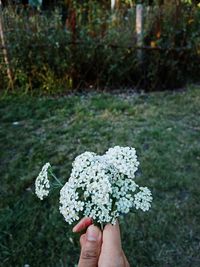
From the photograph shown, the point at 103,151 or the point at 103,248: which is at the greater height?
the point at 103,248

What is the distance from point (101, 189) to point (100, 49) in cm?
458

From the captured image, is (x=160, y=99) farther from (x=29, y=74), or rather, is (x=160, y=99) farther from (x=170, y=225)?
(x=170, y=225)

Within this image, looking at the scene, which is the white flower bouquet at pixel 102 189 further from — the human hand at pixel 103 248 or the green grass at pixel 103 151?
the green grass at pixel 103 151

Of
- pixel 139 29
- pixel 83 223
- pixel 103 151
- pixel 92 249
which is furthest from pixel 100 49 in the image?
pixel 92 249

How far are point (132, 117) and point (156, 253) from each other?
2142 millimetres

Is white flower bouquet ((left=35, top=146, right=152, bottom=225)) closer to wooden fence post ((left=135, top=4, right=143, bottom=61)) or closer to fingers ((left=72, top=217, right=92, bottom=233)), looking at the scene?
fingers ((left=72, top=217, right=92, bottom=233))

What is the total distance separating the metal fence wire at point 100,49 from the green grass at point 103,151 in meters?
0.45

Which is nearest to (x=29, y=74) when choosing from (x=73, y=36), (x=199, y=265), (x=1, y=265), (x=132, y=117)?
(x=73, y=36)

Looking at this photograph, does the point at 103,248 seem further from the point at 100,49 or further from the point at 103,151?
the point at 100,49

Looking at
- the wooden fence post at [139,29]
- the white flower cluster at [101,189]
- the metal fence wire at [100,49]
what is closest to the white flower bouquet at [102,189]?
the white flower cluster at [101,189]

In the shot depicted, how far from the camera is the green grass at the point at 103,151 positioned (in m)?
2.55

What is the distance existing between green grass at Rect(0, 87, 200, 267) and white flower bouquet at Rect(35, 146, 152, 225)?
1513 millimetres

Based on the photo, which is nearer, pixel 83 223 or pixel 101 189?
pixel 101 189

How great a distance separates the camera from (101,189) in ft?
3.31
